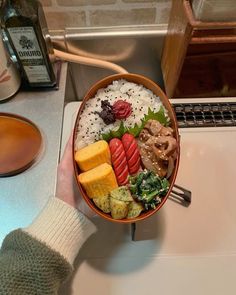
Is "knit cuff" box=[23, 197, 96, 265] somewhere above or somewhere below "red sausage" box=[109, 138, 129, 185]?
below

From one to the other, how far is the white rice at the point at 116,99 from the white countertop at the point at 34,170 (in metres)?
0.20

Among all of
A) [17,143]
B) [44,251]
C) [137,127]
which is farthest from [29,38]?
[44,251]

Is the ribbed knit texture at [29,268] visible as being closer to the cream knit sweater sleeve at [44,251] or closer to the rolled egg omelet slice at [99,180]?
the cream knit sweater sleeve at [44,251]

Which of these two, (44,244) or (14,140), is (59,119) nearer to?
(14,140)

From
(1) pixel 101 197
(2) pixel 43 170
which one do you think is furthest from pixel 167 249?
(2) pixel 43 170

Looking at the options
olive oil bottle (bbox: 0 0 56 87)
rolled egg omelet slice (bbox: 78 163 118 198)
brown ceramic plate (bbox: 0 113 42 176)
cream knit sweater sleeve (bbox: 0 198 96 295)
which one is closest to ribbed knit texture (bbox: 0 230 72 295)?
cream knit sweater sleeve (bbox: 0 198 96 295)

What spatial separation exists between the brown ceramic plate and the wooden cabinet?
378mm

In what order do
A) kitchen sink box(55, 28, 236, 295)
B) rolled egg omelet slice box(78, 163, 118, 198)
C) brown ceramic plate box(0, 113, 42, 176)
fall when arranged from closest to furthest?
1. rolled egg omelet slice box(78, 163, 118, 198)
2. kitchen sink box(55, 28, 236, 295)
3. brown ceramic plate box(0, 113, 42, 176)

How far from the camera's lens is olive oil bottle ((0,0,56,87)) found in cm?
56

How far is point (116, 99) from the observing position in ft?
1.62

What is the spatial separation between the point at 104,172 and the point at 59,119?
14.3 inches

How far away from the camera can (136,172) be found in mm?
417

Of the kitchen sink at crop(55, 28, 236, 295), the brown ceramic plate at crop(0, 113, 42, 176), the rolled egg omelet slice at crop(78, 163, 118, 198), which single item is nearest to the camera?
the rolled egg omelet slice at crop(78, 163, 118, 198)

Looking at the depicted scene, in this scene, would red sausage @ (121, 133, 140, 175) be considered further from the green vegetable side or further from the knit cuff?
the knit cuff
